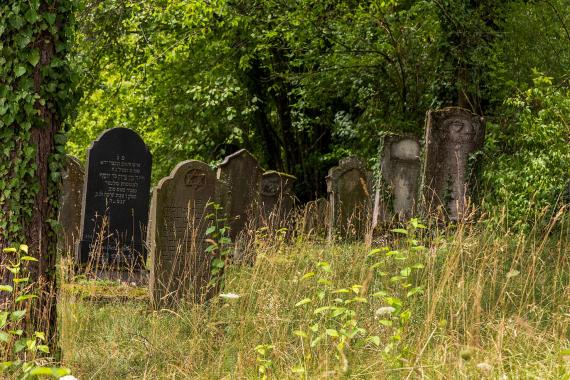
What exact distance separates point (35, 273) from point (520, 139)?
737cm

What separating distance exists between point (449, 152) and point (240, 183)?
2.90 m

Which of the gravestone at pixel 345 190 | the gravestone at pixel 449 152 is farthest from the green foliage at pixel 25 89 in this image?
the gravestone at pixel 345 190

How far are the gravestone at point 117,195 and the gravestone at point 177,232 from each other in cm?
235

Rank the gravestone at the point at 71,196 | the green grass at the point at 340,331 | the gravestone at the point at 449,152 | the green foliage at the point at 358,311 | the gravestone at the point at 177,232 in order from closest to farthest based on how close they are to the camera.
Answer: the green foliage at the point at 358,311 → the green grass at the point at 340,331 → the gravestone at the point at 177,232 → the gravestone at the point at 449,152 → the gravestone at the point at 71,196

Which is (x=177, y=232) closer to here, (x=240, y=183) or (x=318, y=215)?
(x=240, y=183)

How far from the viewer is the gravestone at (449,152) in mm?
11398

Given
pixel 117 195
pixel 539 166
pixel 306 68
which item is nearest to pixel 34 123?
pixel 117 195

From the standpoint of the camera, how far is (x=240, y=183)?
41.9 ft

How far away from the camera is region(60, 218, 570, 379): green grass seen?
534 cm

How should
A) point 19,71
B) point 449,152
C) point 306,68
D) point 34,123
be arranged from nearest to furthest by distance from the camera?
1. point 19,71
2. point 34,123
3. point 449,152
4. point 306,68

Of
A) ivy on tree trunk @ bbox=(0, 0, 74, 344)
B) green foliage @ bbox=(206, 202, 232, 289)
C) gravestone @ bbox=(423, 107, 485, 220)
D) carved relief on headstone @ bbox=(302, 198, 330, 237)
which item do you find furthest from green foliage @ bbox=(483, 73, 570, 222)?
ivy on tree trunk @ bbox=(0, 0, 74, 344)

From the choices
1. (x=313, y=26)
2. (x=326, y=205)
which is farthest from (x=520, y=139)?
(x=313, y=26)

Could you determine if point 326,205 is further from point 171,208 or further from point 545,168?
point 171,208

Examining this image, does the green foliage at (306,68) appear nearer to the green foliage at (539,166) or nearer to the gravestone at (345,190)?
the green foliage at (539,166)
